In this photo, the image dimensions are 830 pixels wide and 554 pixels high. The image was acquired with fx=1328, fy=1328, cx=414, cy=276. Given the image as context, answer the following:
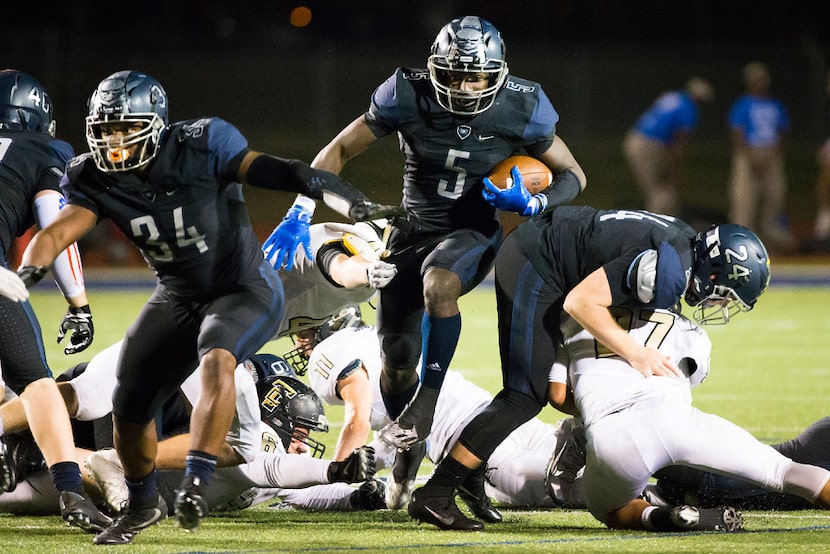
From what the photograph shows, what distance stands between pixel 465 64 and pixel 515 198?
1.95 feet

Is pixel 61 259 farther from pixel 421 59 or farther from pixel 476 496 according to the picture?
pixel 421 59

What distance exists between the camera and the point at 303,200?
5.63 m

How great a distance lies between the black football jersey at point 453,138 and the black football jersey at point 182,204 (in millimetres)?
1077

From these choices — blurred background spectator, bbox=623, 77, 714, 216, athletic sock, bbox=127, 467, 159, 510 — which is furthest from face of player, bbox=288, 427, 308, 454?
blurred background spectator, bbox=623, 77, 714, 216

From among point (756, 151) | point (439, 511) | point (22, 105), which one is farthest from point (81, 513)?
point (756, 151)

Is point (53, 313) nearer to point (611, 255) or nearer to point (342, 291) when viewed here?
point (342, 291)

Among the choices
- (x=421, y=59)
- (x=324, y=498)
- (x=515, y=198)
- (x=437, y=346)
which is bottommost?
(x=324, y=498)

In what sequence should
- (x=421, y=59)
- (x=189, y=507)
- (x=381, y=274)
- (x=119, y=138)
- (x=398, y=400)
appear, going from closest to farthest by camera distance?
(x=189, y=507), (x=119, y=138), (x=381, y=274), (x=398, y=400), (x=421, y=59)

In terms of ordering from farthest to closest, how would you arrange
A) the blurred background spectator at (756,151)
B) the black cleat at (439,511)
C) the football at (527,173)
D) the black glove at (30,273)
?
the blurred background spectator at (756,151) → the football at (527,173) → the black cleat at (439,511) → the black glove at (30,273)

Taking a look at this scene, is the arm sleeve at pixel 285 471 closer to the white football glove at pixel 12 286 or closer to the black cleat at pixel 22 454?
the black cleat at pixel 22 454

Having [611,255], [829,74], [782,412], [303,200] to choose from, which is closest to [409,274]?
[303,200]

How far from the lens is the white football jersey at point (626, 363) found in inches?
190

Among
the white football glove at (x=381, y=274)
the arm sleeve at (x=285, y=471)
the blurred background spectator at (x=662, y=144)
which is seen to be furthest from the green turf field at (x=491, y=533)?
the blurred background spectator at (x=662, y=144)

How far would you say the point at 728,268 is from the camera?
5.02m
